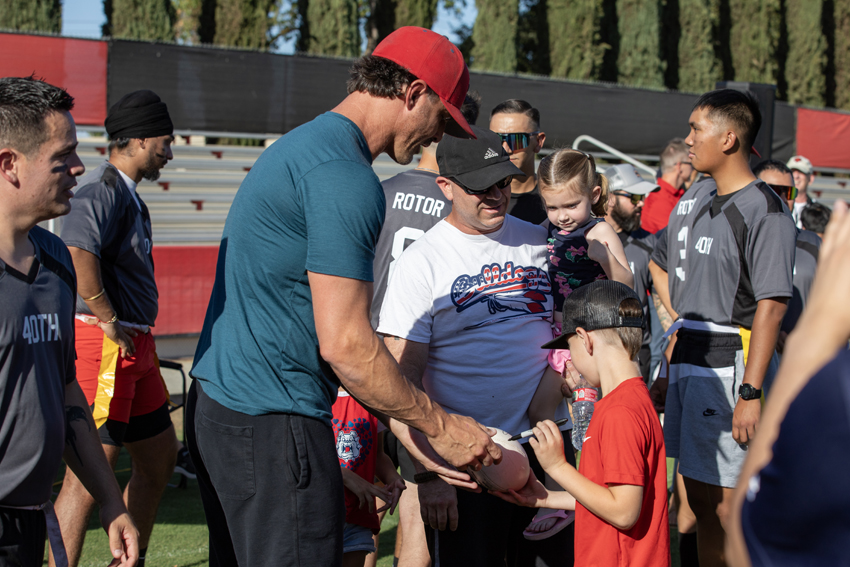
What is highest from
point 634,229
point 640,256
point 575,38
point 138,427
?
point 575,38

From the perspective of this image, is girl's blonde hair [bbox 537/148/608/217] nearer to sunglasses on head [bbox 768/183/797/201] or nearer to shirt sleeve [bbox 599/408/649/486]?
shirt sleeve [bbox 599/408/649/486]

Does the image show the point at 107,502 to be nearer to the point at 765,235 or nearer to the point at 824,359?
the point at 824,359

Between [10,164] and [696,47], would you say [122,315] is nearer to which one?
[10,164]

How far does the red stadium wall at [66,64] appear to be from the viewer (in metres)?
9.40

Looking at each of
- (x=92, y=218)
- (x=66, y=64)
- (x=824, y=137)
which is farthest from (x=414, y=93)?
(x=824, y=137)

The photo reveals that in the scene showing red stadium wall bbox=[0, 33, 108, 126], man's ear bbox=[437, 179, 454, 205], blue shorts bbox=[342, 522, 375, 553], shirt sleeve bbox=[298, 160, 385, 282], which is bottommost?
blue shorts bbox=[342, 522, 375, 553]

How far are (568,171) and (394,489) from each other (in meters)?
1.66

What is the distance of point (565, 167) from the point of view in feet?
11.0

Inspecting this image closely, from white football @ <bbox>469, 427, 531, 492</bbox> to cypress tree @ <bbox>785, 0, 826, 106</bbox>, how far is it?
26483mm

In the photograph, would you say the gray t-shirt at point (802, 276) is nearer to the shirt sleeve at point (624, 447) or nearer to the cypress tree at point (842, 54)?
the shirt sleeve at point (624, 447)

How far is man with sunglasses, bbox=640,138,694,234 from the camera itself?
793cm

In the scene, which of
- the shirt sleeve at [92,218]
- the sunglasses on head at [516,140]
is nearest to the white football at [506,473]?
the sunglasses on head at [516,140]

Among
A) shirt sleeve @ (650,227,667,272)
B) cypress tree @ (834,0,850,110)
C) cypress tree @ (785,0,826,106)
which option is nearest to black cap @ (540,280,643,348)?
shirt sleeve @ (650,227,667,272)

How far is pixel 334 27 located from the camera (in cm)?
1703
